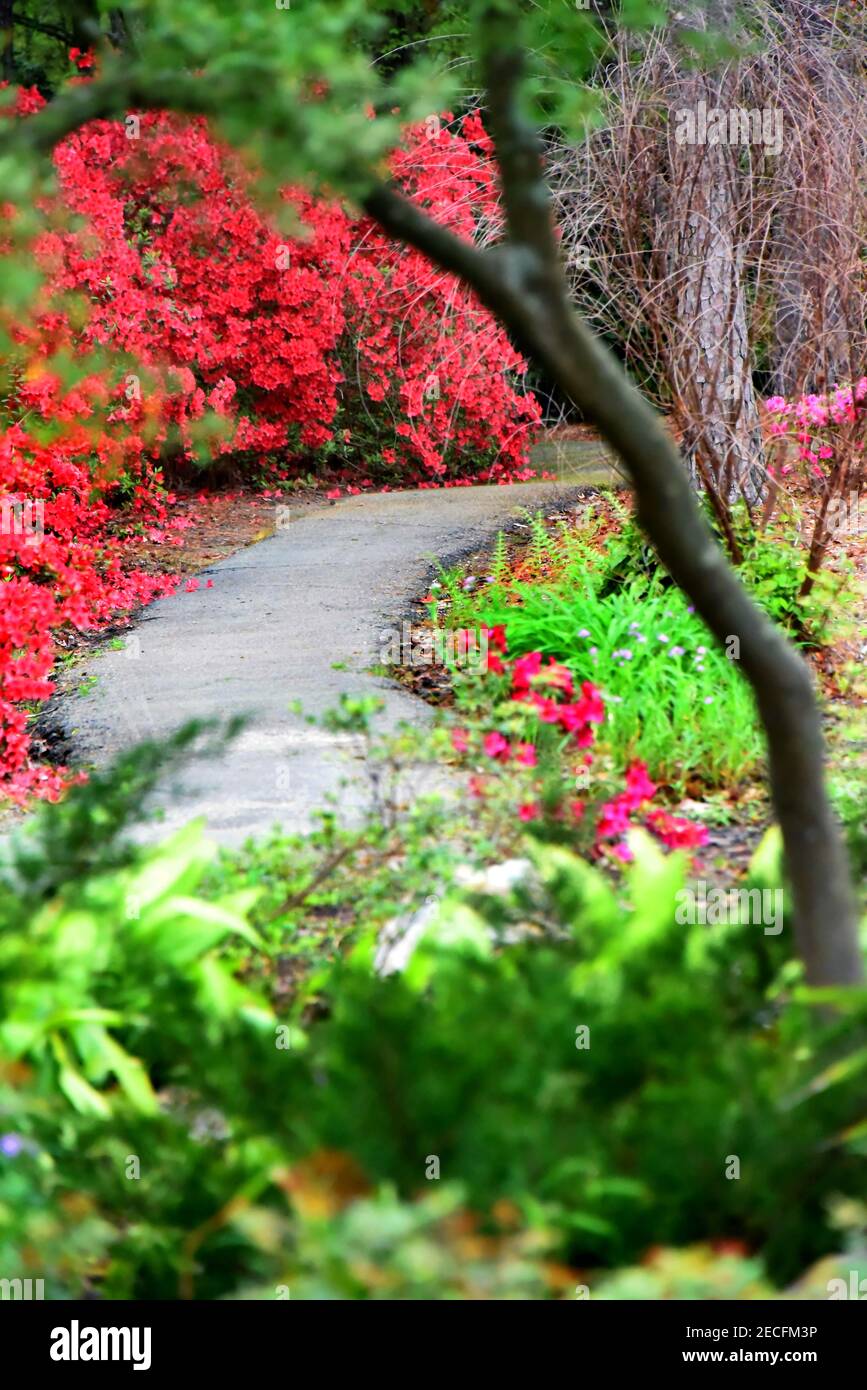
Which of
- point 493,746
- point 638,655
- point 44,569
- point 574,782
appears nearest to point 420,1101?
point 493,746

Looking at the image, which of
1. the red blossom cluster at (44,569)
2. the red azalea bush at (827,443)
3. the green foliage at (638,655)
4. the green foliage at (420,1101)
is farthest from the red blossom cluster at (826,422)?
the green foliage at (420,1101)

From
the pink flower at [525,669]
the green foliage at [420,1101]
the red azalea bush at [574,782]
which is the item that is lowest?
Result: the green foliage at [420,1101]

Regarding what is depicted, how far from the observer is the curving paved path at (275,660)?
15.8 ft

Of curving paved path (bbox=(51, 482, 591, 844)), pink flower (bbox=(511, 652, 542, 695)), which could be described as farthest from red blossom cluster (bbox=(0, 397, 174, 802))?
pink flower (bbox=(511, 652, 542, 695))

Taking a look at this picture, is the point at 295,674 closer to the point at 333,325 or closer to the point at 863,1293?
the point at 863,1293

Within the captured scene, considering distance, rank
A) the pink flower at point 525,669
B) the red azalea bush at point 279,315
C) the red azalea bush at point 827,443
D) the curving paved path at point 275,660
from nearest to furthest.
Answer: the pink flower at point 525,669
the curving paved path at point 275,660
the red azalea bush at point 827,443
the red azalea bush at point 279,315

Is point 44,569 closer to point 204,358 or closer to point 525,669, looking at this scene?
point 204,358

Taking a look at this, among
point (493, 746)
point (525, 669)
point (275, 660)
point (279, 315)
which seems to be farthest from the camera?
point (279, 315)

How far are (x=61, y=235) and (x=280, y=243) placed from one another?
228cm

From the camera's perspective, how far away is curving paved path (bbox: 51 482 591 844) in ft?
15.8

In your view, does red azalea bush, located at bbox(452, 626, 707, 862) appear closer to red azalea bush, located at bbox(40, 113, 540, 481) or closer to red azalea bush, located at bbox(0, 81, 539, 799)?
red azalea bush, located at bbox(0, 81, 539, 799)

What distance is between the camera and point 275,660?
6.41 meters

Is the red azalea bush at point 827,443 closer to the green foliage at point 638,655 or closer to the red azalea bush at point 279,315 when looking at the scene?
the green foliage at point 638,655

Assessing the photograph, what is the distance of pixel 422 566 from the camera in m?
8.28
